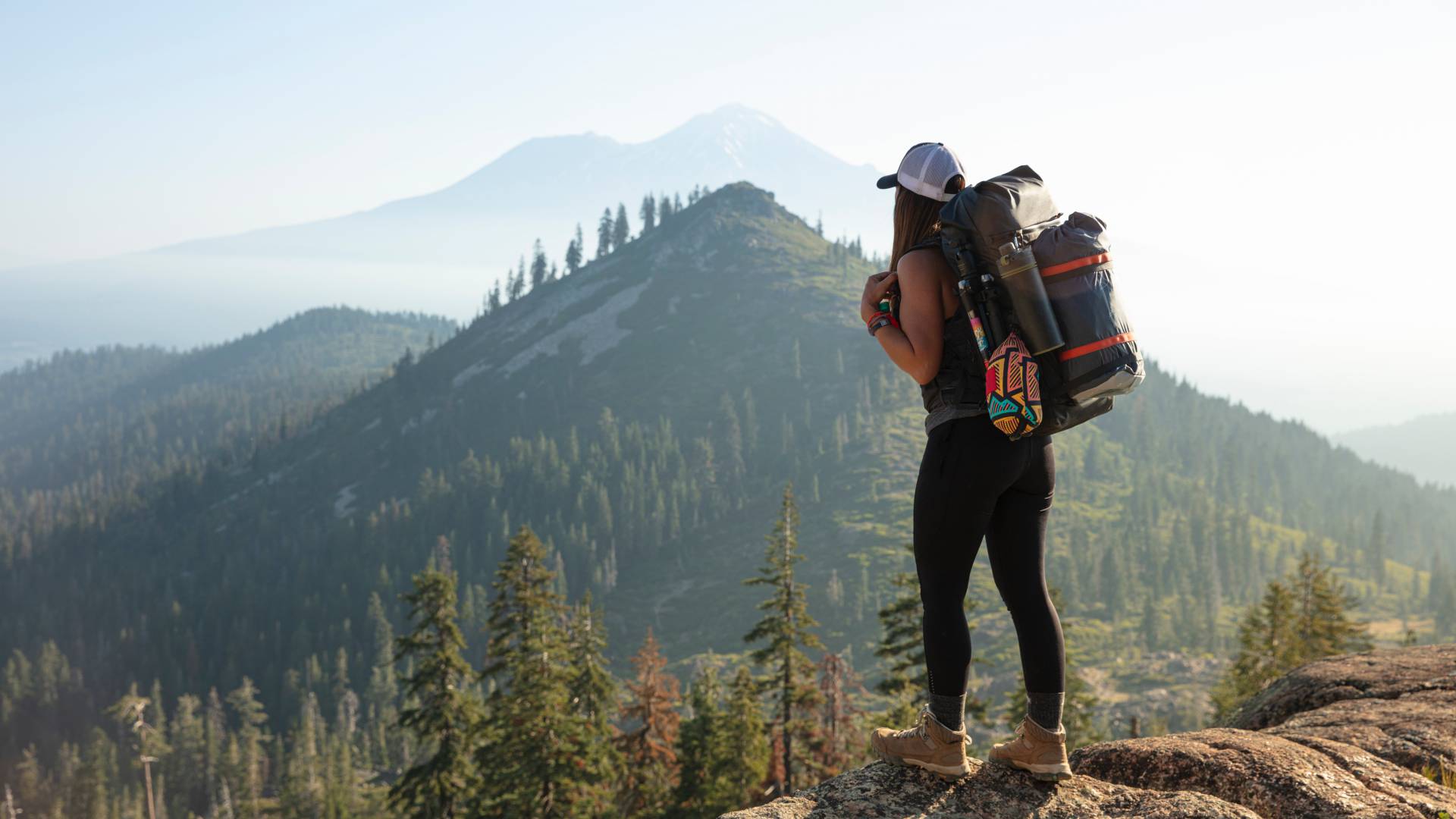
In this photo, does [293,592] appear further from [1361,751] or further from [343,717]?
[1361,751]

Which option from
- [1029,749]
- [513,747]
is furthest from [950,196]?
[513,747]

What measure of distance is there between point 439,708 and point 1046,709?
2584 cm

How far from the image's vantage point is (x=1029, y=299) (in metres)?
4.32

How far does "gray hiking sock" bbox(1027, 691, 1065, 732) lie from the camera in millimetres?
4945

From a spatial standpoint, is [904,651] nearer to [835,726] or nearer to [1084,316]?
[835,726]

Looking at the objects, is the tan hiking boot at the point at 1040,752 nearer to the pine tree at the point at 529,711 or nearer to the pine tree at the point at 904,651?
the pine tree at the point at 904,651

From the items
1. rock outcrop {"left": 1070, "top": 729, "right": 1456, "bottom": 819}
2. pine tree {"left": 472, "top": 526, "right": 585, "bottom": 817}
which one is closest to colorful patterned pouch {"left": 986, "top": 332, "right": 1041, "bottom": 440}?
rock outcrop {"left": 1070, "top": 729, "right": 1456, "bottom": 819}

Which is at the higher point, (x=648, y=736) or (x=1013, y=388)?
(x=1013, y=388)

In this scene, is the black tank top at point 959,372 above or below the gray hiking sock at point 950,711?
above

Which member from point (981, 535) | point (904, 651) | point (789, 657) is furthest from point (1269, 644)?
point (981, 535)

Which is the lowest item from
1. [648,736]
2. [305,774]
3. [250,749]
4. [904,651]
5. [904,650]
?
[250,749]

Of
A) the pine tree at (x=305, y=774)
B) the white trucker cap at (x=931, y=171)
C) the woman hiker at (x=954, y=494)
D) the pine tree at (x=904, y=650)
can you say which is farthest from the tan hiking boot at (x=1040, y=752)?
the pine tree at (x=305, y=774)

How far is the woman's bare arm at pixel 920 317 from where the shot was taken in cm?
454

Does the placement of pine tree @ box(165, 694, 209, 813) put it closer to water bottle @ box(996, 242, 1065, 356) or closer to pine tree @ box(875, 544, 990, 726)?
pine tree @ box(875, 544, 990, 726)
